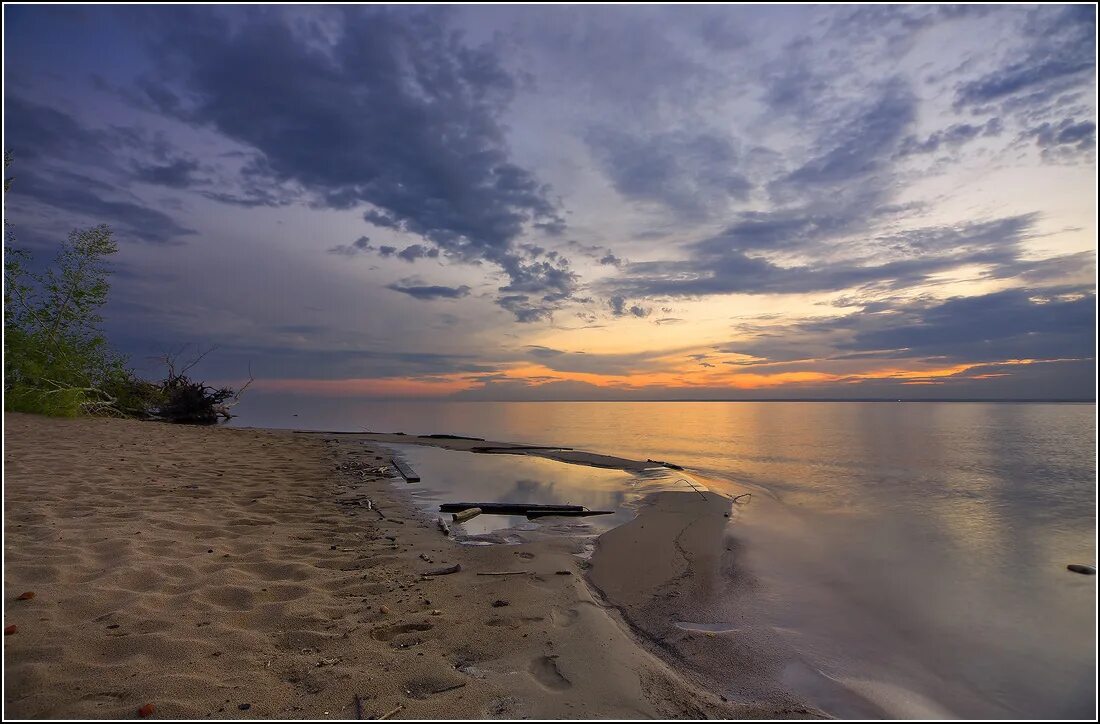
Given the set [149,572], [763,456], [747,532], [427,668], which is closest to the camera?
[427,668]

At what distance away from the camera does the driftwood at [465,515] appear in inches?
386

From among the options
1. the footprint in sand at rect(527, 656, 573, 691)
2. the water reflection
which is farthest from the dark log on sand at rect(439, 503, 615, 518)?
the footprint in sand at rect(527, 656, 573, 691)

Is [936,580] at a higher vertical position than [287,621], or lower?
lower

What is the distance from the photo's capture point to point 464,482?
14273 millimetres

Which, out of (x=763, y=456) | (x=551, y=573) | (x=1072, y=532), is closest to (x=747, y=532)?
(x=551, y=573)

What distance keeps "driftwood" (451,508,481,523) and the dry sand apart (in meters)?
1.16

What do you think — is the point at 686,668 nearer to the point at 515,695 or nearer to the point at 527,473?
the point at 515,695

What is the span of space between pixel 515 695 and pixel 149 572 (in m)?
4.10

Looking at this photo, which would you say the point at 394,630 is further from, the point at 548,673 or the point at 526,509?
the point at 526,509

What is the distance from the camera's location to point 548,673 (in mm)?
4129

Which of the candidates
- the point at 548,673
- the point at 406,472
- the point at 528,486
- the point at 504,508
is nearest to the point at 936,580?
the point at 548,673

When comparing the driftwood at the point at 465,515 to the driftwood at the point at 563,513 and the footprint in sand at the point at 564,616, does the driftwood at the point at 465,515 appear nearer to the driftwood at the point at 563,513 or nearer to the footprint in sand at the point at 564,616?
the driftwood at the point at 563,513

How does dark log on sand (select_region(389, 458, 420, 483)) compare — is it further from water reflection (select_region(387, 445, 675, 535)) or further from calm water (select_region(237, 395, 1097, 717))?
calm water (select_region(237, 395, 1097, 717))

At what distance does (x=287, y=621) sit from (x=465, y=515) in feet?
17.5
